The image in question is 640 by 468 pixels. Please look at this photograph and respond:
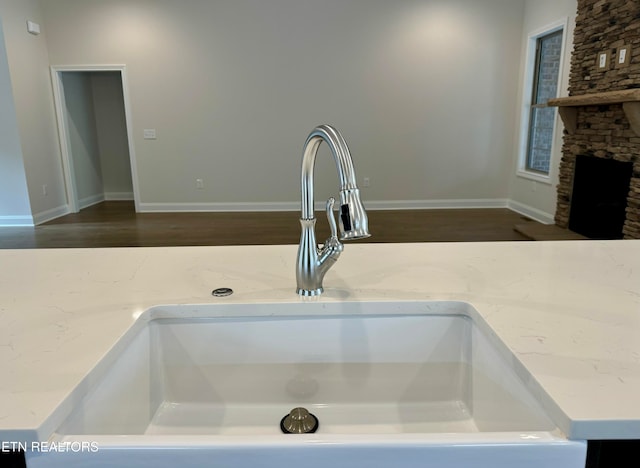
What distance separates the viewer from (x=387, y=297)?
3.23ft

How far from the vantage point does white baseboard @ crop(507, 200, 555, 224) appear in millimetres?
5605

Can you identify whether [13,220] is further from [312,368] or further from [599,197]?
[599,197]

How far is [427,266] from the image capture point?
1197 millimetres

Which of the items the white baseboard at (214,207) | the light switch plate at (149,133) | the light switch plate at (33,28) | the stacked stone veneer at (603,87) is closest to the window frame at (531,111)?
the stacked stone veneer at (603,87)

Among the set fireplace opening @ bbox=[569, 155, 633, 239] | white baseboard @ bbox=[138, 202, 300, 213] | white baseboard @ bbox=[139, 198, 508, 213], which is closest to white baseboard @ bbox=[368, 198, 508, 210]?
white baseboard @ bbox=[139, 198, 508, 213]

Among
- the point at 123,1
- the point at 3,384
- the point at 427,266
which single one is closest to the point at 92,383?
the point at 3,384

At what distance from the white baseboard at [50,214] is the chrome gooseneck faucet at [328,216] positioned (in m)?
6.04

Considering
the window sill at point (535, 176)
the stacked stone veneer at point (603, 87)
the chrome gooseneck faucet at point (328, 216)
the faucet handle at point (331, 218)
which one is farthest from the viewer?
the window sill at point (535, 176)

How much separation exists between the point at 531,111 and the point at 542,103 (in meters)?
0.23

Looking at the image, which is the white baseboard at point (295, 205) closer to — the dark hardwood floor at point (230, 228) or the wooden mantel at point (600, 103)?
the dark hardwood floor at point (230, 228)

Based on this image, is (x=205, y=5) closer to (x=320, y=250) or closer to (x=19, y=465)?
(x=320, y=250)

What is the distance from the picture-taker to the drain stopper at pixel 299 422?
873 millimetres

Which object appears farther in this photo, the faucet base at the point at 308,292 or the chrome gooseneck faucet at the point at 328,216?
the faucet base at the point at 308,292

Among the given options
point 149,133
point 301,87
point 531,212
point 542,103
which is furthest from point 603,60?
point 149,133
